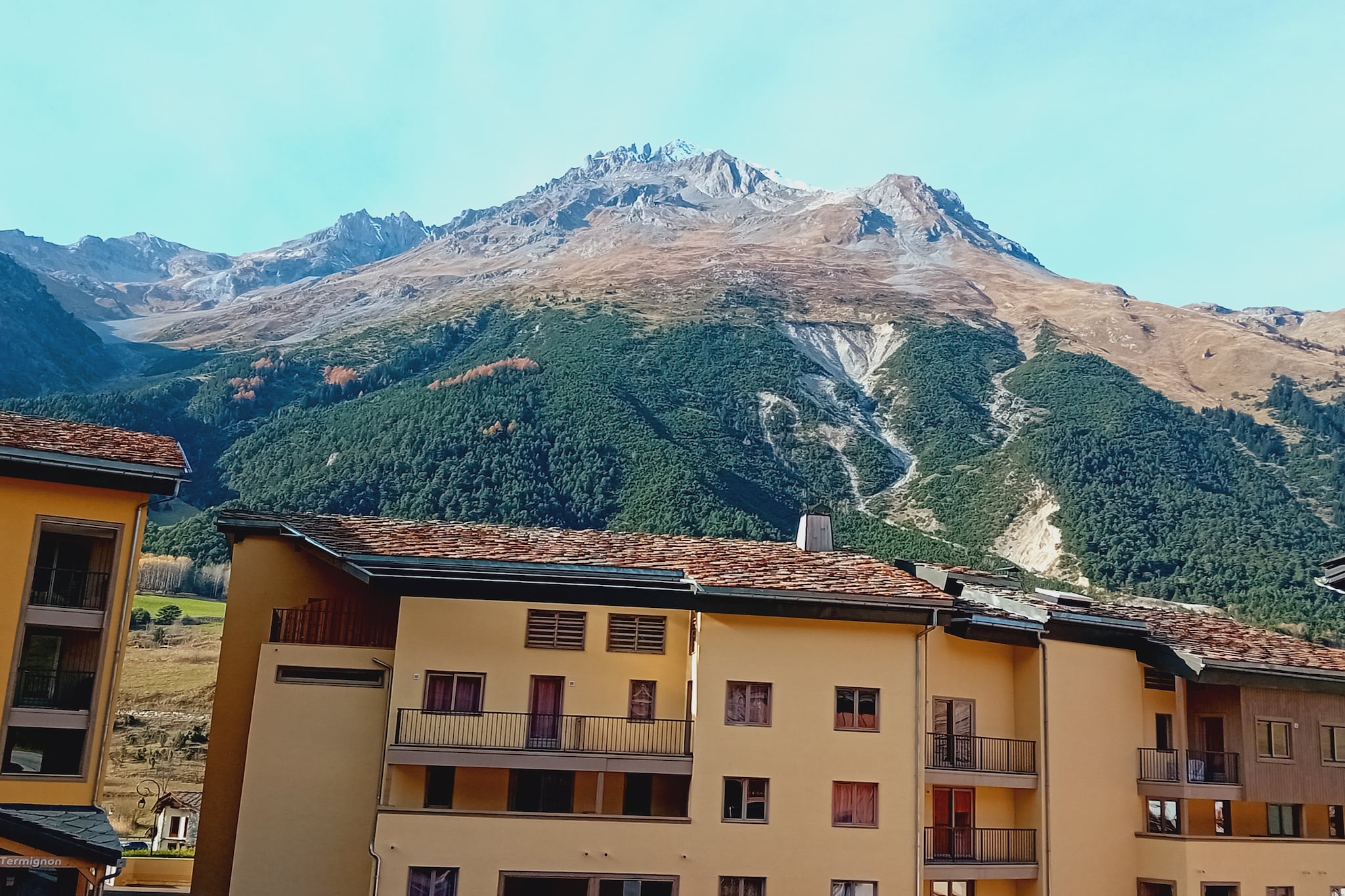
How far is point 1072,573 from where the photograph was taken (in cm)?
8100

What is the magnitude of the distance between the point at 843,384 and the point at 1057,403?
73.8 feet

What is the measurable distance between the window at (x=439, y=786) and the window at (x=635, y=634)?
480 cm

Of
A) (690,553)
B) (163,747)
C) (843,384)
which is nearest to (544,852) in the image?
(690,553)

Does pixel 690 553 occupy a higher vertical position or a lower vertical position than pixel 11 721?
higher

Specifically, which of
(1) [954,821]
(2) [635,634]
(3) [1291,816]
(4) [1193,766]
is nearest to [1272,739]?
(4) [1193,766]

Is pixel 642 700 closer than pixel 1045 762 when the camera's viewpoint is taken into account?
Yes

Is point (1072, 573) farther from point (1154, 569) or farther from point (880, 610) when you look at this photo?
point (880, 610)

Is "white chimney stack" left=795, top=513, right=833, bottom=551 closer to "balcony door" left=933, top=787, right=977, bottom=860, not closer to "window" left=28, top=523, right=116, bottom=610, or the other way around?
"balcony door" left=933, top=787, right=977, bottom=860

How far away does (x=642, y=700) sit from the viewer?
88.7 ft

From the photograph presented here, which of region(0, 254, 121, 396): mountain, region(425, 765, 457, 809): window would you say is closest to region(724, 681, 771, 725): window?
region(425, 765, 457, 809): window

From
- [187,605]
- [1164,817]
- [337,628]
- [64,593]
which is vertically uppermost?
[187,605]

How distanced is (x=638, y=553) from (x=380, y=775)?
8078 mm

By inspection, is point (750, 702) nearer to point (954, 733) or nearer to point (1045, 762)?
point (954, 733)

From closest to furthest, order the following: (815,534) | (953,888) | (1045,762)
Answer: (953,888), (1045,762), (815,534)
